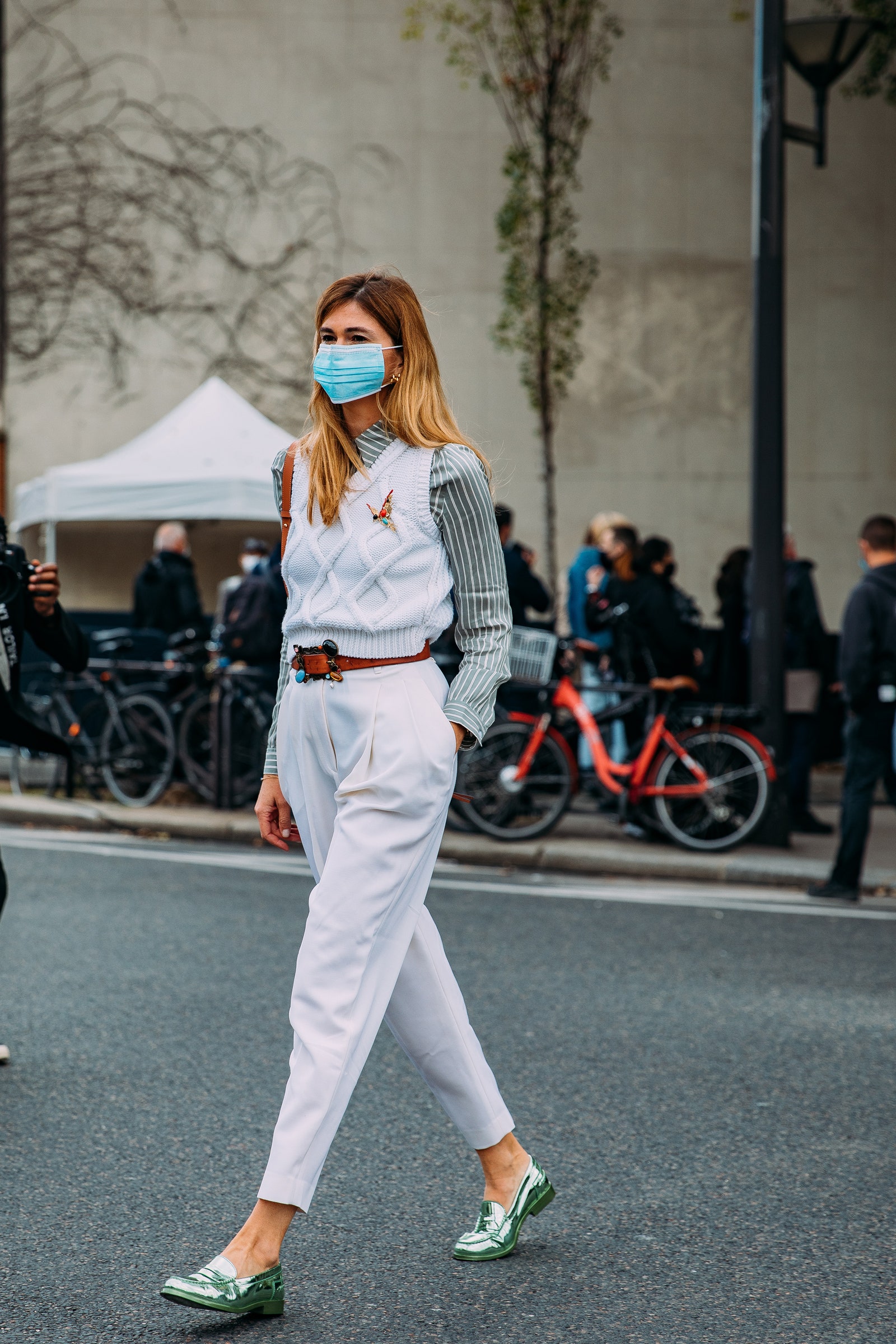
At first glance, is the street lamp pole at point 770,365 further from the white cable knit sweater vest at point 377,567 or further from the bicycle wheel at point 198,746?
the white cable knit sweater vest at point 377,567

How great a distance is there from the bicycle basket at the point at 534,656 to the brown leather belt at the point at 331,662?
21.2ft

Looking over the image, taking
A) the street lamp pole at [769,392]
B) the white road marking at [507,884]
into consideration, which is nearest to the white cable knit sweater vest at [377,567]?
the white road marking at [507,884]

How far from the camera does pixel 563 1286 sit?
327 centimetres

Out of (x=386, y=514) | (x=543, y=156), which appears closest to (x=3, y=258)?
(x=543, y=156)

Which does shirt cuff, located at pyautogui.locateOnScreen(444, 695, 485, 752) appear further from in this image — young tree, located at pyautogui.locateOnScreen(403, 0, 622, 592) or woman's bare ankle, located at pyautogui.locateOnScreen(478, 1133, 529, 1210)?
young tree, located at pyautogui.locateOnScreen(403, 0, 622, 592)

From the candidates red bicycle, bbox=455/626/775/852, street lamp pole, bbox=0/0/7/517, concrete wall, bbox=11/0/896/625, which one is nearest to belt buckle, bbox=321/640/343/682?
red bicycle, bbox=455/626/775/852

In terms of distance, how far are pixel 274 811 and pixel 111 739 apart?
7.76 meters

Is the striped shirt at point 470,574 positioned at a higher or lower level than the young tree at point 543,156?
lower

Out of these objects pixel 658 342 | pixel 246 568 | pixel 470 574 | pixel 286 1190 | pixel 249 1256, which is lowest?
pixel 249 1256

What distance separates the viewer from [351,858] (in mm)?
3059

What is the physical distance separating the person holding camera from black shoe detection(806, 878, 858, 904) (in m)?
4.51

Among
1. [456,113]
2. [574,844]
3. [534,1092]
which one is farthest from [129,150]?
[534,1092]

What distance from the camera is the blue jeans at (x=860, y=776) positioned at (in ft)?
26.1

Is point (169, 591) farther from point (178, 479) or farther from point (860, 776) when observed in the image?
point (860, 776)
